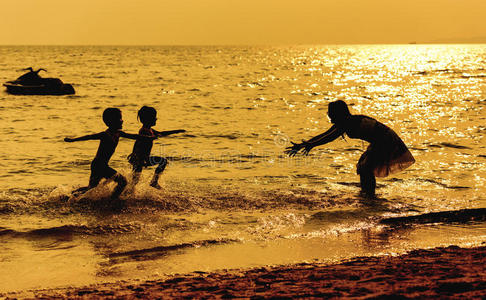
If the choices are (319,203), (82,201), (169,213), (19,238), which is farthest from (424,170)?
(19,238)

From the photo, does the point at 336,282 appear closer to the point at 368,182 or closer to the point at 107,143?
the point at 368,182

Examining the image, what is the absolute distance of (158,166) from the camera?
9.18 m

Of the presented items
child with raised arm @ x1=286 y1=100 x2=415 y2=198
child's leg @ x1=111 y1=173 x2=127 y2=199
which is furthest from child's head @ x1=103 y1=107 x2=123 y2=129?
child with raised arm @ x1=286 y1=100 x2=415 y2=198

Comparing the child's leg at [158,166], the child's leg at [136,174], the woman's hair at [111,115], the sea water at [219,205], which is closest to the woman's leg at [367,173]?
the sea water at [219,205]

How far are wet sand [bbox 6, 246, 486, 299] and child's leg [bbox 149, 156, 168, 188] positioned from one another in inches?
145

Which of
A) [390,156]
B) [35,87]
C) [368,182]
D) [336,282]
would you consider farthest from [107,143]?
[35,87]

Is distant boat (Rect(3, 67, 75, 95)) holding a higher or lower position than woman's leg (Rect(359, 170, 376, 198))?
higher

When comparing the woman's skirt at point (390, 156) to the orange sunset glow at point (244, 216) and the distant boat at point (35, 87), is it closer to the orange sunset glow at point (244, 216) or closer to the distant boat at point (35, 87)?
the orange sunset glow at point (244, 216)

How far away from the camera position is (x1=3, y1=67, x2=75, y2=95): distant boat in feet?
97.7

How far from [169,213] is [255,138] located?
930 centimetres

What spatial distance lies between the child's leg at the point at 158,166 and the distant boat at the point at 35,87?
22586 mm

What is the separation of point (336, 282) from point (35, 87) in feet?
93.9

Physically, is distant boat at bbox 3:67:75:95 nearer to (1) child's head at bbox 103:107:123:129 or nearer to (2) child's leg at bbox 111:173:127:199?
(2) child's leg at bbox 111:173:127:199

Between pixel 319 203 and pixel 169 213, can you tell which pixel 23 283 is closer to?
pixel 169 213
